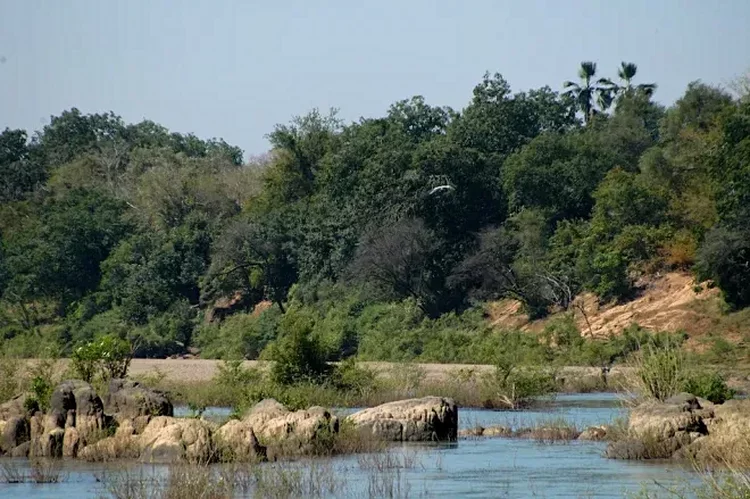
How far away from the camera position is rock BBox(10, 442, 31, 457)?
85.8ft

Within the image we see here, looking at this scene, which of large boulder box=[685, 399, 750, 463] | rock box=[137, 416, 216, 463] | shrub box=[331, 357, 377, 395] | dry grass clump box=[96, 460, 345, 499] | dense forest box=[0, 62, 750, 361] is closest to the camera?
A: dry grass clump box=[96, 460, 345, 499]

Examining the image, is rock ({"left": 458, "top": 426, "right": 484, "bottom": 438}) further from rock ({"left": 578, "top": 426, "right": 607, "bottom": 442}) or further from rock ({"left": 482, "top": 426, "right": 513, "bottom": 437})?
rock ({"left": 578, "top": 426, "right": 607, "bottom": 442})

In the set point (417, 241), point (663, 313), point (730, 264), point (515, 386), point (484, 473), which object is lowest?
point (484, 473)

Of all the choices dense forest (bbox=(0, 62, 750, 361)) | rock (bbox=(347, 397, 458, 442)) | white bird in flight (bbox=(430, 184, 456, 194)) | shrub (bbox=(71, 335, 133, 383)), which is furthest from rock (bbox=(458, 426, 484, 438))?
white bird in flight (bbox=(430, 184, 456, 194))

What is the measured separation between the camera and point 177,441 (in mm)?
24312

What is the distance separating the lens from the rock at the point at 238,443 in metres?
24.1

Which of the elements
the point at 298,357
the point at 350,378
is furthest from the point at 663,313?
the point at 298,357

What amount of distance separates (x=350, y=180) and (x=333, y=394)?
40.0 m

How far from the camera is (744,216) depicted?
53.8m

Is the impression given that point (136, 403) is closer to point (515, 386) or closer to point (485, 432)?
point (485, 432)

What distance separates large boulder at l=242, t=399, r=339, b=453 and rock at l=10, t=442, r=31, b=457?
3.98 m

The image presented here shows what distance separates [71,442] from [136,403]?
4.55 ft

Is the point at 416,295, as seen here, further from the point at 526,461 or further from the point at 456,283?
the point at 526,461

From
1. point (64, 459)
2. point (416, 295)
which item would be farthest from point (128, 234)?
point (64, 459)
